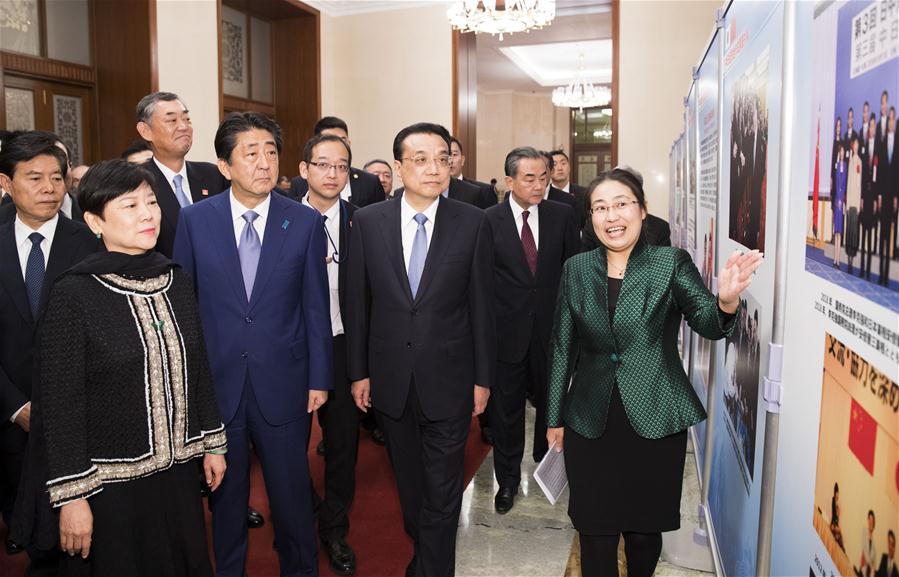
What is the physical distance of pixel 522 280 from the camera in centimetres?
365

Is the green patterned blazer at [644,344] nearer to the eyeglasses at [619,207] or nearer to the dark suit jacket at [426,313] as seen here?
the eyeglasses at [619,207]

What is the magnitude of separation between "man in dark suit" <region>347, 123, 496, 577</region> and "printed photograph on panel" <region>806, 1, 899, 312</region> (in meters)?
1.35

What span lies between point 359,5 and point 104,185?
8.25 meters

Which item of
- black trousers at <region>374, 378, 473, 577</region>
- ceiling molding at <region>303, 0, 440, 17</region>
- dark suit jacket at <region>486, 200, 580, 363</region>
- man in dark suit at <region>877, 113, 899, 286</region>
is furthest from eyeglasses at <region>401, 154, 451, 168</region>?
ceiling molding at <region>303, 0, 440, 17</region>

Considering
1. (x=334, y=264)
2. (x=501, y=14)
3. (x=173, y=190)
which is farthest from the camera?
(x=501, y=14)

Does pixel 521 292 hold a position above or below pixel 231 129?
below

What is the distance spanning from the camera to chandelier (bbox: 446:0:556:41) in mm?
6715

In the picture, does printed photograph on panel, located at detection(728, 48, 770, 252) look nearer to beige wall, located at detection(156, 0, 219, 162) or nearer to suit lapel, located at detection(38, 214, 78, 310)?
suit lapel, located at detection(38, 214, 78, 310)

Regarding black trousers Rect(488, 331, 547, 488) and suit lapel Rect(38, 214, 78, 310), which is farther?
black trousers Rect(488, 331, 547, 488)

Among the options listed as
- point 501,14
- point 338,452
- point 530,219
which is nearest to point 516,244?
point 530,219

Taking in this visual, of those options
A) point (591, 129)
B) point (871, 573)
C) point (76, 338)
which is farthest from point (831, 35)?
point (591, 129)

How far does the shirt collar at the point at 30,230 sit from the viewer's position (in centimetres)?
275

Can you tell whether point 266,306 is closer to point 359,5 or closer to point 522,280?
point 522,280

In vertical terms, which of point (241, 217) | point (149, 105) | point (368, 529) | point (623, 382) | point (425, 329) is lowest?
point (368, 529)
